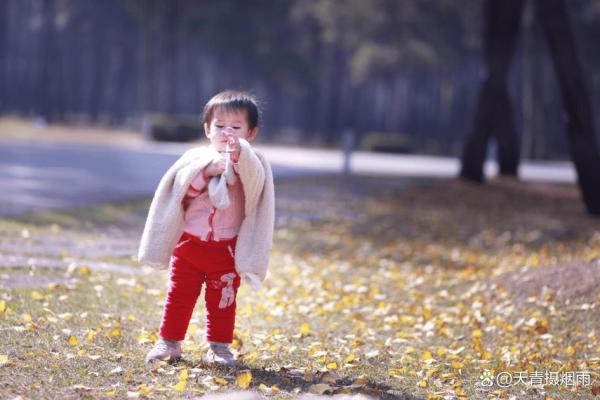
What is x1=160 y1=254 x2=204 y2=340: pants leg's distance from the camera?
5.06m

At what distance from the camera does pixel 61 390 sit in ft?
14.3

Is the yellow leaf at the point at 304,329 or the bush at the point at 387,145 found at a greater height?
the yellow leaf at the point at 304,329

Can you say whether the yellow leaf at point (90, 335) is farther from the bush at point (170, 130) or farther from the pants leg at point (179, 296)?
the bush at point (170, 130)

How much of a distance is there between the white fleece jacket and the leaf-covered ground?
597 millimetres

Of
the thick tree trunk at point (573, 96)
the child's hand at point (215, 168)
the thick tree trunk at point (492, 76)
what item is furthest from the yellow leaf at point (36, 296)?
the thick tree trunk at point (492, 76)

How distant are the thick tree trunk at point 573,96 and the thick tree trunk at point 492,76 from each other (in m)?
4.85

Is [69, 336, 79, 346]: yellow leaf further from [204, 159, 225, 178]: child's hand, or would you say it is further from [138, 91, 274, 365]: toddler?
[204, 159, 225, 178]: child's hand

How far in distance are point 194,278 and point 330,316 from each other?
2406mm

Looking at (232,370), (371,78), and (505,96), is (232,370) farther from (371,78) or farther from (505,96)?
(371,78)

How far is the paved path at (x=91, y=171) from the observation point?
45.8 feet

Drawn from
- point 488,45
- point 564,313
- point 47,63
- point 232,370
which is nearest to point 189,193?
point 232,370

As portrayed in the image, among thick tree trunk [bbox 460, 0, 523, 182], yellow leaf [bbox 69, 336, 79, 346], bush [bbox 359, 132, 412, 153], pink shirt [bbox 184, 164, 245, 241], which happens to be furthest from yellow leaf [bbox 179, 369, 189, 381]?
bush [bbox 359, 132, 412, 153]

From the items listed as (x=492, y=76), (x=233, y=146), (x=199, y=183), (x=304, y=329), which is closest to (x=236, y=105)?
(x=233, y=146)

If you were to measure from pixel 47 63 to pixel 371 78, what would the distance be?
20.3 meters
